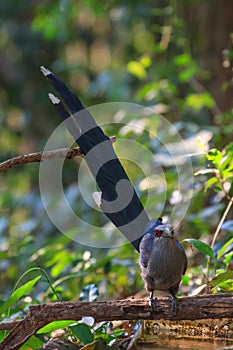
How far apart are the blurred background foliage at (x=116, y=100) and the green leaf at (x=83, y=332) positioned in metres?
0.26

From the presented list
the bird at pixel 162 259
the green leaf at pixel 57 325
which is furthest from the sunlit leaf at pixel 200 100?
the green leaf at pixel 57 325

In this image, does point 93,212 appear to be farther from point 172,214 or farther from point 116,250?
point 172,214

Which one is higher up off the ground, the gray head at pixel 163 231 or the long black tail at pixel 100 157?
the long black tail at pixel 100 157

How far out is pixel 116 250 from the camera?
128 inches

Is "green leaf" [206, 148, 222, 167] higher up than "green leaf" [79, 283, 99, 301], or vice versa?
"green leaf" [206, 148, 222, 167]

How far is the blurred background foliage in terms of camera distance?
2852 millimetres

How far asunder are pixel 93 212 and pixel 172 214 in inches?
48.5

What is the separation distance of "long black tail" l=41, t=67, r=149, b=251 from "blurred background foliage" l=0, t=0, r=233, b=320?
327 mm

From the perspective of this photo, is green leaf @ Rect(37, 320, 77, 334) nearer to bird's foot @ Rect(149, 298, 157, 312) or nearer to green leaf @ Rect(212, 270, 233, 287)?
bird's foot @ Rect(149, 298, 157, 312)

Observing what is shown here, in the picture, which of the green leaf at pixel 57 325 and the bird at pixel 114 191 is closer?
the green leaf at pixel 57 325

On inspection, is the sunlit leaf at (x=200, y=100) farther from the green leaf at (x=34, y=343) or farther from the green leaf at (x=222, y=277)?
the green leaf at (x=34, y=343)

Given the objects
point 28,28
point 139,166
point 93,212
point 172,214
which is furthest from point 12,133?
point 172,214

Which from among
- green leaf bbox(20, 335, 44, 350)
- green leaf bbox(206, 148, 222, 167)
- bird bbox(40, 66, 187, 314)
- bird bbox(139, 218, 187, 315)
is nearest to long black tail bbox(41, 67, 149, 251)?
bird bbox(40, 66, 187, 314)

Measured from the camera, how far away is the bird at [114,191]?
6.20 ft
